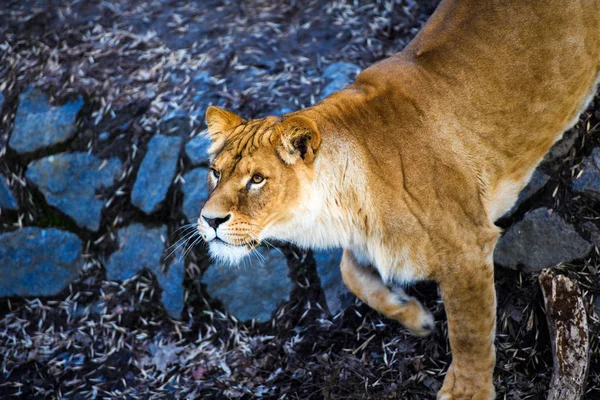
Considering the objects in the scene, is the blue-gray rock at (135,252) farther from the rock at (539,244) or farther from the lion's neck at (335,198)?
the rock at (539,244)

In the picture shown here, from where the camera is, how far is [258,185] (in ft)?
11.1

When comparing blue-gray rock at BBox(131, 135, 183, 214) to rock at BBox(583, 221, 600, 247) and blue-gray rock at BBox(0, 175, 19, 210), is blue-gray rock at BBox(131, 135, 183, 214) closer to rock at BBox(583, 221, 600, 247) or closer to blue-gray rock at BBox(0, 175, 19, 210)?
blue-gray rock at BBox(0, 175, 19, 210)

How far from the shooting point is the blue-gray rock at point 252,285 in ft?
15.6

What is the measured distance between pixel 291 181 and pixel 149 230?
2017mm

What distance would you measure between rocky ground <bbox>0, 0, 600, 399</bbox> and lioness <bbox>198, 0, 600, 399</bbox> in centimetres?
42

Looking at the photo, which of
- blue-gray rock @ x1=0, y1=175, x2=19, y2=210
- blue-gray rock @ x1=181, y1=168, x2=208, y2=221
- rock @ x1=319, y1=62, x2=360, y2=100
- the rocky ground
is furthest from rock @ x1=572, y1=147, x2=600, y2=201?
blue-gray rock @ x1=0, y1=175, x2=19, y2=210

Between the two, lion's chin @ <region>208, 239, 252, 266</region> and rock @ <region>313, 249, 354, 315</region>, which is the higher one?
lion's chin @ <region>208, 239, 252, 266</region>

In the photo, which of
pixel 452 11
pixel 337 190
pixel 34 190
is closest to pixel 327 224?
pixel 337 190

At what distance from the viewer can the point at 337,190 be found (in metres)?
3.53

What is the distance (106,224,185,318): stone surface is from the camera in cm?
495

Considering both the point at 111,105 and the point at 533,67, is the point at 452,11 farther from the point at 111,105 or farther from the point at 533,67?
the point at 111,105

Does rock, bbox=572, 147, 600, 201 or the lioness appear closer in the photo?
the lioness

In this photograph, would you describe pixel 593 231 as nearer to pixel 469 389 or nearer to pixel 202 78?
pixel 469 389

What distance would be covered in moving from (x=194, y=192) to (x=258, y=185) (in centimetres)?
169
